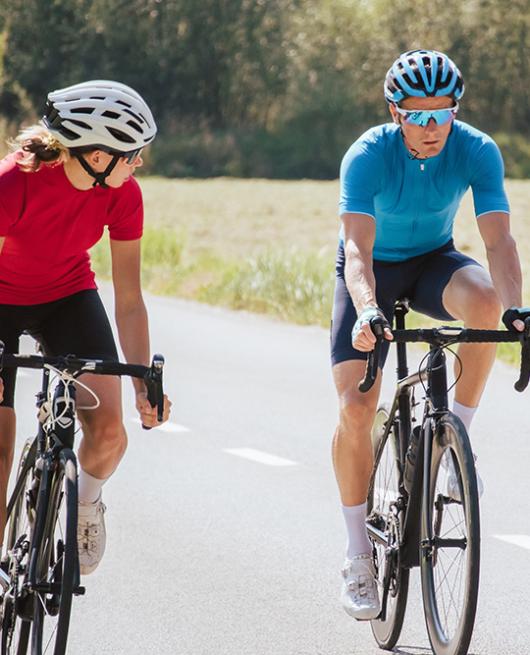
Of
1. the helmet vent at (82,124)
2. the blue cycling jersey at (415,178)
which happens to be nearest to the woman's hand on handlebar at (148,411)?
the helmet vent at (82,124)

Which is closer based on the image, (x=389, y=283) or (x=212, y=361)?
(x=389, y=283)

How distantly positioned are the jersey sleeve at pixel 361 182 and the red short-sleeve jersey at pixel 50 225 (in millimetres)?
804

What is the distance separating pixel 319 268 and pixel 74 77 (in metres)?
47.9

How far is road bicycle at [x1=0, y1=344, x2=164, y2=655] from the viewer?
471 centimetres

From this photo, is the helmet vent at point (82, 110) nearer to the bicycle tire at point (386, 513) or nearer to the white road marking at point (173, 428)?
the bicycle tire at point (386, 513)

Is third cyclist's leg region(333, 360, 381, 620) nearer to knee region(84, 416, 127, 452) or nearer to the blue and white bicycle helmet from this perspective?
knee region(84, 416, 127, 452)

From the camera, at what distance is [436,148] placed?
585 centimetres

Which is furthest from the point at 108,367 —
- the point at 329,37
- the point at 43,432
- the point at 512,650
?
the point at 329,37

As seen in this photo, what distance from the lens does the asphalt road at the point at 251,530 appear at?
236 inches

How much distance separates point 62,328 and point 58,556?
3.42 ft

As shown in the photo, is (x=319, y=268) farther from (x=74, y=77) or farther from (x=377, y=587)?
(x=74, y=77)

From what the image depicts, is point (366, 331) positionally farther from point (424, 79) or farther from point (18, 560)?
point (18, 560)

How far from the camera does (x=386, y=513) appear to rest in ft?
19.7

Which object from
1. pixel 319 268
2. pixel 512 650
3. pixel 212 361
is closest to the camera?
pixel 512 650
